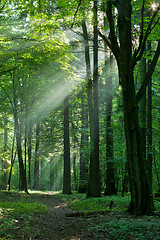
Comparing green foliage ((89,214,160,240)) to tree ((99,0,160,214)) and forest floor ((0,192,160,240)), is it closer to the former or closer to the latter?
forest floor ((0,192,160,240))

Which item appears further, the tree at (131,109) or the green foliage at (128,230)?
the tree at (131,109)

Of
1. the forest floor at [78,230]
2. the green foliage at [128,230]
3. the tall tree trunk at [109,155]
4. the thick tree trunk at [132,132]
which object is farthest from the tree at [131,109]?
the tall tree trunk at [109,155]

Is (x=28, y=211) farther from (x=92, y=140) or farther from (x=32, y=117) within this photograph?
(x=32, y=117)

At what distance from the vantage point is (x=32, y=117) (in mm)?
17875

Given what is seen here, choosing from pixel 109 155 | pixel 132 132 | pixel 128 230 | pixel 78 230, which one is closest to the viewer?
pixel 128 230

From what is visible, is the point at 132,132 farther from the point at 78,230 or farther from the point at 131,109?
the point at 78,230

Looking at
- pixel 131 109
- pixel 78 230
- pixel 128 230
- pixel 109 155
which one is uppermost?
pixel 131 109

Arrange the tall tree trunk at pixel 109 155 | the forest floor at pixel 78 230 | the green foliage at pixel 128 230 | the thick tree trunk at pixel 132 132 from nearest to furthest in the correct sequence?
the green foliage at pixel 128 230 < the forest floor at pixel 78 230 < the thick tree trunk at pixel 132 132 < the tall tree trunk at pixel 109 155

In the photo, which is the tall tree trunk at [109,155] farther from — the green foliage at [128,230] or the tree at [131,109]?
the green foliage at [128,230]

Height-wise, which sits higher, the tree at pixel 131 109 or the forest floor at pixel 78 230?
the tree at pixel 131 109

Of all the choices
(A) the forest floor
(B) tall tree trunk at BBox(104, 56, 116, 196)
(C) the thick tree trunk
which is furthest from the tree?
(B) tall tree trunk at BBox(104, 56, 116, 196)

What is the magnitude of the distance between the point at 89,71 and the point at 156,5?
291 inches

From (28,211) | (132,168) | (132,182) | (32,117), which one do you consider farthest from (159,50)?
(32,117)

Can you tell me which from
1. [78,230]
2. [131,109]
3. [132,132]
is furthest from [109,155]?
[78,230]
